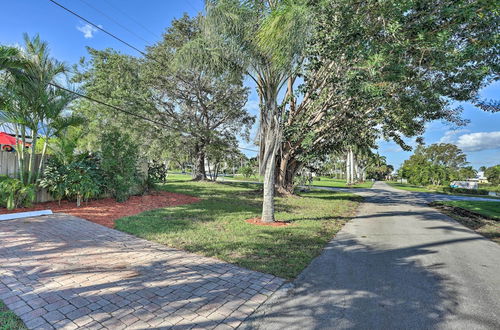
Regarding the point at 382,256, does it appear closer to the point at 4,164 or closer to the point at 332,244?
the point at 332,244

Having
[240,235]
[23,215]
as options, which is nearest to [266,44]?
[240,235]

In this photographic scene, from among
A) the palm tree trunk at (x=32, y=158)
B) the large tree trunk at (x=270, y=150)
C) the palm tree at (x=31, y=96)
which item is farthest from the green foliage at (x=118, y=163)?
the large tree trunk at (x=270, y=150)

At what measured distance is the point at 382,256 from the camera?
15.7 ft

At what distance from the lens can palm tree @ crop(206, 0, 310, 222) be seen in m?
5.69

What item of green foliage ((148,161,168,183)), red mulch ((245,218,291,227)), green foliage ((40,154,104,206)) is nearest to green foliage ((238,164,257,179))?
green foliage ((148,161,168,183))

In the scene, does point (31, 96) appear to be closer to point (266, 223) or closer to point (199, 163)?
point (266, 223)

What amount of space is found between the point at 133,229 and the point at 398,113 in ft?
34.4

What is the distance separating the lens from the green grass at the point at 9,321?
2.28m

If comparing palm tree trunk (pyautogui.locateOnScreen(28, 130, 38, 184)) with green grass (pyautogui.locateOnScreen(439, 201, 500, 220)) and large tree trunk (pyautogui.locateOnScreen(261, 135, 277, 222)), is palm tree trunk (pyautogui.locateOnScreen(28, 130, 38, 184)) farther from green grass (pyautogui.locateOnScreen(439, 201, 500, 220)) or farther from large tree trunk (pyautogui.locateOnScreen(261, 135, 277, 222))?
green grass (pyautogui.locateOnScreen(439, 201, 500, 220))

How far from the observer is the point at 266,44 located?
19.7 ft

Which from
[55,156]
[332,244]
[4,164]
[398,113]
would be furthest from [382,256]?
[4,164]

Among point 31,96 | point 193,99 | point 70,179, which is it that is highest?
point 193,99

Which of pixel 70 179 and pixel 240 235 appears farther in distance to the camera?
pixel 70 179

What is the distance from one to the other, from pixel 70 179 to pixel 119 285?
590cm
